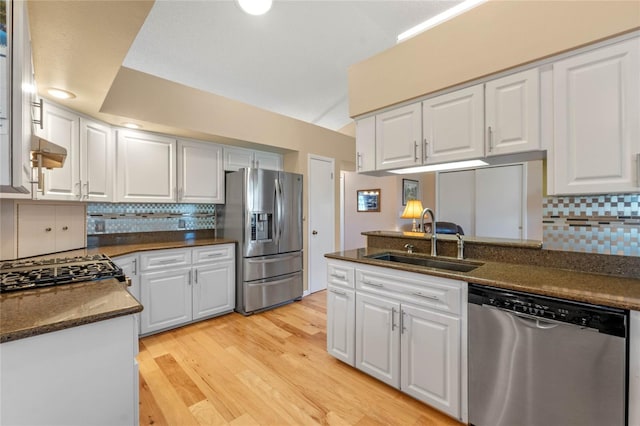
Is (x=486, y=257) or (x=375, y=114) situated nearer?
(x=486, y=257)

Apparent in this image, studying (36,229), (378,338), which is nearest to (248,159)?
(36,229)

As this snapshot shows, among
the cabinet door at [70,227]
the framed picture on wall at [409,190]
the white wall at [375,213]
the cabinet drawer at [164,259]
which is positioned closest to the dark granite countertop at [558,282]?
the cabinet drawer at [164,259]

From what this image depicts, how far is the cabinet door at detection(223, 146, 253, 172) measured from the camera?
11.6 ft

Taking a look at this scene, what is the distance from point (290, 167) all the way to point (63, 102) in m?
2.50

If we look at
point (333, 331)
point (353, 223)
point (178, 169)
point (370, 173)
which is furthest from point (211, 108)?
point (353, 223)

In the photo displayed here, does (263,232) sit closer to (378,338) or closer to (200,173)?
(200,173)

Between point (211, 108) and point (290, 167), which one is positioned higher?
point (211, 108)

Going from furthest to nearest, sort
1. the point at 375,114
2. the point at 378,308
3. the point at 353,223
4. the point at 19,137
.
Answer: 1. the point at 353,223
2. the point at 375,114
3. the point at 378,308
4. the point at 19,137

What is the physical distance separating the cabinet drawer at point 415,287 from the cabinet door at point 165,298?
6.38ft

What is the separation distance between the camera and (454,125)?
1914mm

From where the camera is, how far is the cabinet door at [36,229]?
81.7 inches

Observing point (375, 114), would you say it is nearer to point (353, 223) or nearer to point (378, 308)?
point (378, 308)

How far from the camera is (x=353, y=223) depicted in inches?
239

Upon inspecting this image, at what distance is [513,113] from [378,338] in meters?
1.71
